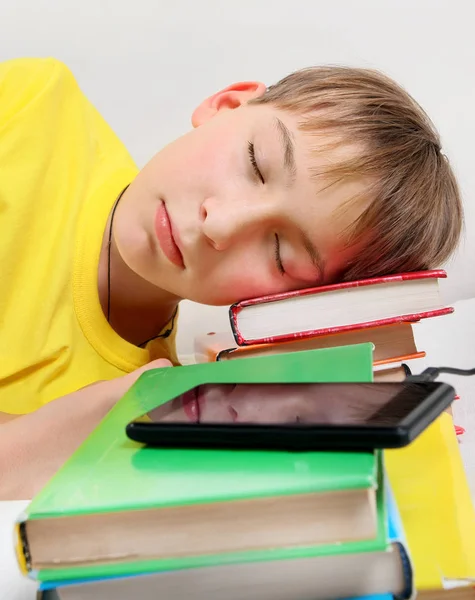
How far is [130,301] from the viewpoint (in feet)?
3.20

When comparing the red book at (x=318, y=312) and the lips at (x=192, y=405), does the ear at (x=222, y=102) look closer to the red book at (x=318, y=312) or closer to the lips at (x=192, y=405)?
the red book at (x=318, y=312)

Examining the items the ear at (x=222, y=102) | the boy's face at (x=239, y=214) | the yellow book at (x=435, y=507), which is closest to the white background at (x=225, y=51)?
the ear at (x=222, y=102)

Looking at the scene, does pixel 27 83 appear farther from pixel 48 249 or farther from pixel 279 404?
pixel 279 404

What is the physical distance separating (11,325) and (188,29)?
745 mm

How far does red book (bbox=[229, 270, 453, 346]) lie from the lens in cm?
71

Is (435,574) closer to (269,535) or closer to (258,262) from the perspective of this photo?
(269,535)

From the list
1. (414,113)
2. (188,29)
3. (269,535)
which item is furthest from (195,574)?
(188,29)

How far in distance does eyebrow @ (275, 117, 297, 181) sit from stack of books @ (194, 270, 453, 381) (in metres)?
0.14

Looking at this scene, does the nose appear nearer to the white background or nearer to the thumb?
the thumb

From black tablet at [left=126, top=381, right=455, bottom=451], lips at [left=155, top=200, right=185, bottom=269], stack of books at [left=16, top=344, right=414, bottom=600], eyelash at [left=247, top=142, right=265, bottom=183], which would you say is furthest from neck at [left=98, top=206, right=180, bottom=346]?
stack of books at [left=16, top=344, right=414, bottom=600]

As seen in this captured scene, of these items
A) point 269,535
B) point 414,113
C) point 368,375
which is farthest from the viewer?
point 414,113

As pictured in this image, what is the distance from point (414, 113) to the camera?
0.84m

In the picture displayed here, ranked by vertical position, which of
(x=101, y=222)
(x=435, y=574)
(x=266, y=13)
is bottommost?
(x=435, y=574)

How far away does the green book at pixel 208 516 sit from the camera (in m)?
0.32
